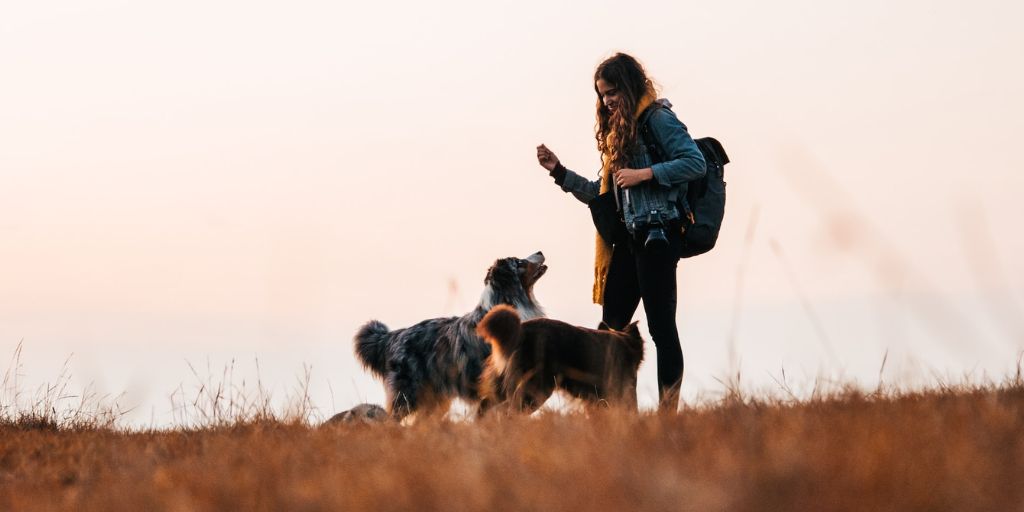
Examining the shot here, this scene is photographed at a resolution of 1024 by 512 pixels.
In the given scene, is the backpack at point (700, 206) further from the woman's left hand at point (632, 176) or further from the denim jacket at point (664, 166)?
the woman's left hand at point (632, 176)

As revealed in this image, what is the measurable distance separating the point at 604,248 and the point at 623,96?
1040mm

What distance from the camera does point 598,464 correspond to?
10.5 ft

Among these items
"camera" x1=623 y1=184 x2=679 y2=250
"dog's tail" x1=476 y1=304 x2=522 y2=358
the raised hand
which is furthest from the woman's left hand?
"dog's tail" x1=476 y1=304 x2=522 y2=358

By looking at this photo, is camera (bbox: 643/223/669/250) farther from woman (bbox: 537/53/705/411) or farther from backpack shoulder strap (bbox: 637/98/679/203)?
backpack shoulder strap (bbox: 637/98/679/203)

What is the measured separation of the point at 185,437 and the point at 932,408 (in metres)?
3.89

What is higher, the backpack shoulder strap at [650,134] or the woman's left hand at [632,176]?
the backpack shoulder strap at [650,134]

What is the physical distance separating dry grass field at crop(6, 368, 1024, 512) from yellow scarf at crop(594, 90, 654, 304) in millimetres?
1877

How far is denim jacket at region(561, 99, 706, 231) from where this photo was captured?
616 centimetres

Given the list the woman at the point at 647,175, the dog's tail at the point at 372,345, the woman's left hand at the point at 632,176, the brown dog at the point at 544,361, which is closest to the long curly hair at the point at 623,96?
the woman at the point at 647,175

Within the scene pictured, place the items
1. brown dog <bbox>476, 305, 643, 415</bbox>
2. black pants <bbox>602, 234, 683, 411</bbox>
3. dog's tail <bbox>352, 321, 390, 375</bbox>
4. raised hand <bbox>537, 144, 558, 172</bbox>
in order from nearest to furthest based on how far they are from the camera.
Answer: black pants <bbox>602, 234, 683, 411</bbox>
brown dog <bbox>476, 305, 643, 415</bbox>
raised hand <bbox>537, 144, 558, 172</bbox>
dog's tail <bbox>352, 321, 390, 375</bbox>

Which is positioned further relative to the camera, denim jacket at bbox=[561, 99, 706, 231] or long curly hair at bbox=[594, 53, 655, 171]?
long curly hair at bbox=[594, 53, 655, 171]

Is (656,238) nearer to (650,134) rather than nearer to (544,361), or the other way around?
(650,134)

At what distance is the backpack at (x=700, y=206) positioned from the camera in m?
6.34

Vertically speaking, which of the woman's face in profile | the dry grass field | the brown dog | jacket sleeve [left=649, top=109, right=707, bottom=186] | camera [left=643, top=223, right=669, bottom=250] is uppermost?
the woman's face in profile
